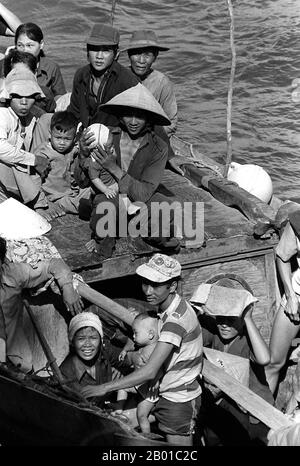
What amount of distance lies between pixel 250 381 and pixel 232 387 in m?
0.58

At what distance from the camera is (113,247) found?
7.06m

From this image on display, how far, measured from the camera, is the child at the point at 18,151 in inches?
280

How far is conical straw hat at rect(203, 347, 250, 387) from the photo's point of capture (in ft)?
19.6

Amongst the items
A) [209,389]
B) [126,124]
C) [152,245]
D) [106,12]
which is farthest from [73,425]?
[106,12]

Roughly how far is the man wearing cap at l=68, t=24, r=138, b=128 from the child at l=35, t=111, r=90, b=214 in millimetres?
548

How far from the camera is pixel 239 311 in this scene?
5832 millimetres

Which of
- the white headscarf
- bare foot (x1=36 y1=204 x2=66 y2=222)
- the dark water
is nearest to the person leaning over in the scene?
the white headscarf

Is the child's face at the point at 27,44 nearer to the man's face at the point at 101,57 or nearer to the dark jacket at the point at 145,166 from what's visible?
the man's face at the point at 101,57

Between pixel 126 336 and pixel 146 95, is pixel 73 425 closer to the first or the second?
pixel 126 336

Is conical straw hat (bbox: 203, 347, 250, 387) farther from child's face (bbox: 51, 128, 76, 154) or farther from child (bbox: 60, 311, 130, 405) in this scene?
child's face (bbox: 51, 128, 76, 154)

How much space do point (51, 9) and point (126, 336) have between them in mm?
14722

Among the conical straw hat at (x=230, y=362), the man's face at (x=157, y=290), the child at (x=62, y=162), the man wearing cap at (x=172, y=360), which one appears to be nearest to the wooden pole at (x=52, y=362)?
the man wearing cap at (x=172, y=360)

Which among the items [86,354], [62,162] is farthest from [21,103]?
[86,354]

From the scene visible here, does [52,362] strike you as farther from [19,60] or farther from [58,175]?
[19,60]
